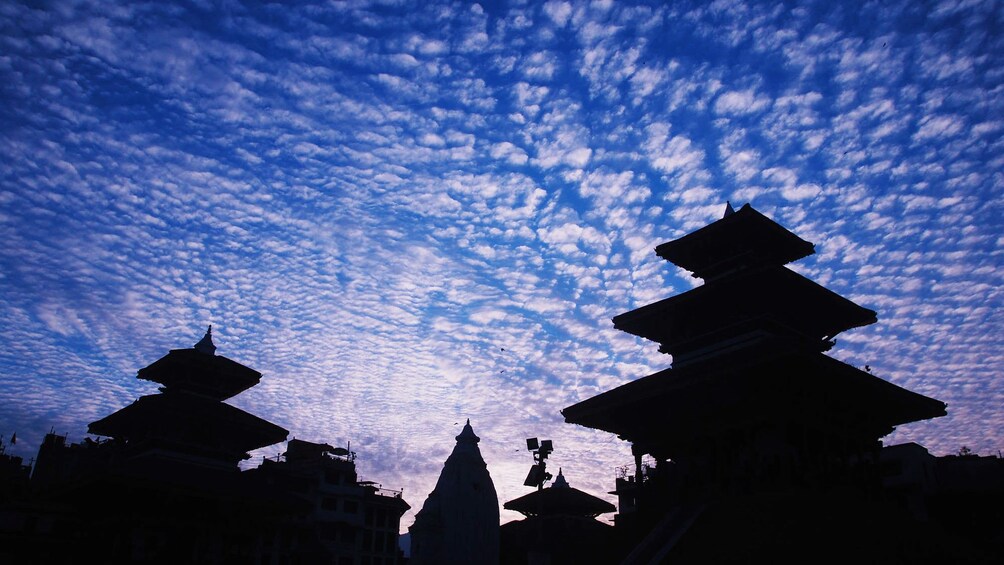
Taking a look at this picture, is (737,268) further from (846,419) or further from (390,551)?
(390,551)

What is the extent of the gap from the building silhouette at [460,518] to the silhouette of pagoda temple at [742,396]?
12.8 feet

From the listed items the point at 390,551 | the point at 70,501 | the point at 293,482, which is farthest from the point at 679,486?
the point at 390,551

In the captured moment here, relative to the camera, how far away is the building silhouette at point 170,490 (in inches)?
1043

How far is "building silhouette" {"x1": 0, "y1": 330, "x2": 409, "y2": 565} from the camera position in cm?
2648

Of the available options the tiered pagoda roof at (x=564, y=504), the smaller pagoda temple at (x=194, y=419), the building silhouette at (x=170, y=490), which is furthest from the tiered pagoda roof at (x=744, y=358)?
the tiered pagoda roof at (x=564, y=504)

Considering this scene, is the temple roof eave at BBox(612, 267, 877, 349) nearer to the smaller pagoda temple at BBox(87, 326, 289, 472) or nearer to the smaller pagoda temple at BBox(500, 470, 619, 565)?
the smaller pagoda temple at BBox(87, 326, 289, 472)

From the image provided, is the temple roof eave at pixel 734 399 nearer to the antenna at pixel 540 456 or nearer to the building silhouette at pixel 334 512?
the antenna at pixel 540 456

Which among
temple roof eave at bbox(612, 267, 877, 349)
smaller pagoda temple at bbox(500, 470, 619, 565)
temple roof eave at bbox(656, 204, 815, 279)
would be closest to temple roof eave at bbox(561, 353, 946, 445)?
temple roof eave at bbox(612, 267, 877, 349)

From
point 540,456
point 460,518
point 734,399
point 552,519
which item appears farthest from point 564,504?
point 460,518

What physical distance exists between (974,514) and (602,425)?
25724 mm

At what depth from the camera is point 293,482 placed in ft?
178

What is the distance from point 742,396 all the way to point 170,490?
2189 centimetres

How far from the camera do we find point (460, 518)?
49.9ft

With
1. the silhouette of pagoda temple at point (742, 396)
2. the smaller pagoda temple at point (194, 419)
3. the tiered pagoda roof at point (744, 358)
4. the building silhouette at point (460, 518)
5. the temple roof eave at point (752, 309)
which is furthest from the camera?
the smaller pagoda temple at point (194, 419)
